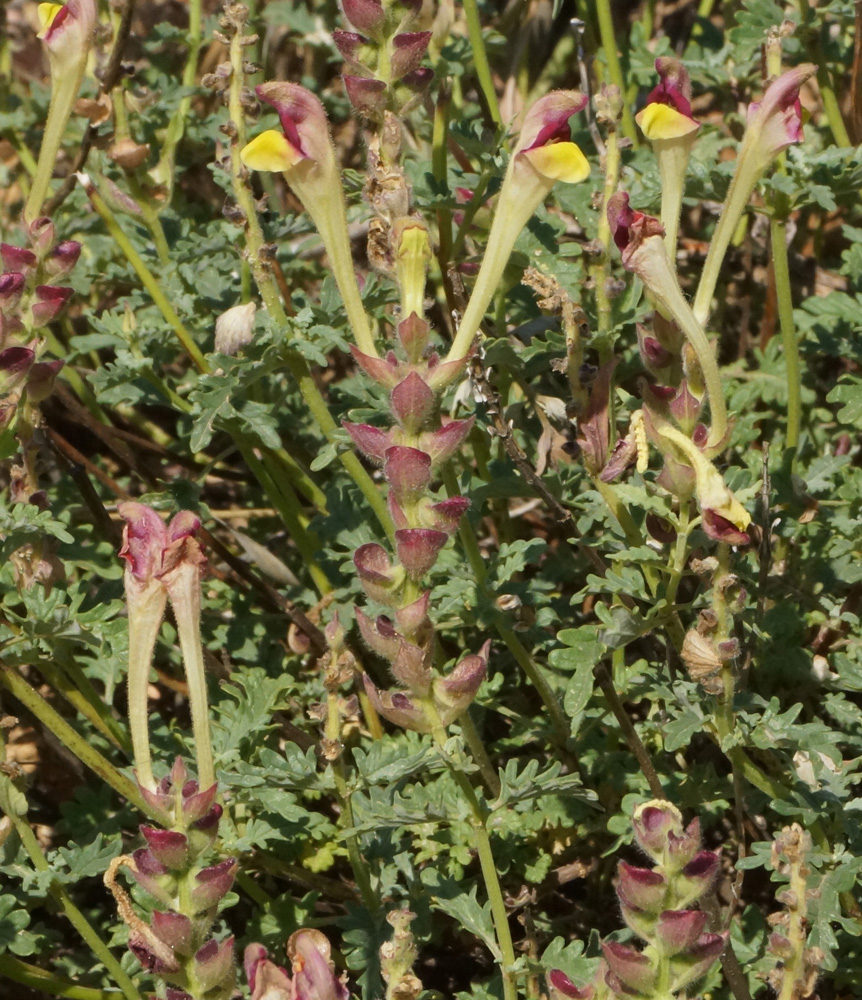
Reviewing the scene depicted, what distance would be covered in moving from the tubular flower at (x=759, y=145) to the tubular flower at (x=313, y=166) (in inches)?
20.1

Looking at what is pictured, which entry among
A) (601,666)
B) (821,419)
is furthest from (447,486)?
(821,419)

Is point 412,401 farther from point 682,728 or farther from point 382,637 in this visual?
point 682,728

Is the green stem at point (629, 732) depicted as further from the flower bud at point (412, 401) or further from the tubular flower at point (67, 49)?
the tubular flower at point (67, 49)

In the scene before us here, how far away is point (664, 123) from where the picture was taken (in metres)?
1.79

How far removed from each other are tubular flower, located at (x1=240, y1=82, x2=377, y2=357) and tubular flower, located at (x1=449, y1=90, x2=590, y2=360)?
0.16 meters

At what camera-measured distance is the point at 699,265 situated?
142 inches

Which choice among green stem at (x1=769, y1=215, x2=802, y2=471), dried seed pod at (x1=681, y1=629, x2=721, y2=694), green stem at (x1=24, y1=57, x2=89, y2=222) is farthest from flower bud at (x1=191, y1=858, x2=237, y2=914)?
green stem at (x1=769, y1=215, x2=802, y2=471)

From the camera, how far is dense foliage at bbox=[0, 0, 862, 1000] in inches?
64.8

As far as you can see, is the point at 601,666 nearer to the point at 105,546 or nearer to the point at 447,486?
the point at 447,486

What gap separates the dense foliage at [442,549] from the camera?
1.65 m

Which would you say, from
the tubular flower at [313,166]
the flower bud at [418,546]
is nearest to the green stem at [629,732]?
the flower bud at [418,546]

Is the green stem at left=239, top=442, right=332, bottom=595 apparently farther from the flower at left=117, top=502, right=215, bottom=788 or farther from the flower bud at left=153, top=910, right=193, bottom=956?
the flower bud at left=153, top=910, right=193, bottom=956

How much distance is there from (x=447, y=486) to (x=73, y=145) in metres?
1.89

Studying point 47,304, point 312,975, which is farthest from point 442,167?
point 312,975
